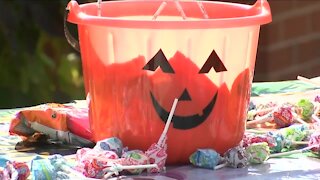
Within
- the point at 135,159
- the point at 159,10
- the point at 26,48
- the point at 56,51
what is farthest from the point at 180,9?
the point at 56,51

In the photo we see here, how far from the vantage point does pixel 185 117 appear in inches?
38.6

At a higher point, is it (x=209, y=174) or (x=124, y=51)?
(x=124, y=51)

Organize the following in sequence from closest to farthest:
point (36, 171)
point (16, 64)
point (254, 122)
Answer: point (36, 171) → point (254, 122) → point (16, 64)

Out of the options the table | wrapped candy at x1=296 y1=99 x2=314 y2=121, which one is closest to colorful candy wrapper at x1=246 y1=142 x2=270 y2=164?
Result: the table

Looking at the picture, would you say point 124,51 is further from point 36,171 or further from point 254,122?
point 254,122

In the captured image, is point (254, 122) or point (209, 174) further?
point (254, 122)

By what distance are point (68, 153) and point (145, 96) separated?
0.50ft

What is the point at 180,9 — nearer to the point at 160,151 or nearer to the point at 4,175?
the point at 160,151

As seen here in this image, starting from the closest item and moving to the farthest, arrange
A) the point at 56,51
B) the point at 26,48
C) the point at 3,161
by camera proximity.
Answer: the point at 3,161 < the point at 26,48 < the point at 56,51

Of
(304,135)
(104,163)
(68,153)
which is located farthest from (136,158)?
(304,135)

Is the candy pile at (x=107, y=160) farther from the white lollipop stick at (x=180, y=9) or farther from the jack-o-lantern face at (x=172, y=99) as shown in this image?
the white lollipop stick at (x=180, y=9)

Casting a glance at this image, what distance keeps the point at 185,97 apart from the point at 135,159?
0.10 m

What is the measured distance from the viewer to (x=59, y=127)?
1096 mm

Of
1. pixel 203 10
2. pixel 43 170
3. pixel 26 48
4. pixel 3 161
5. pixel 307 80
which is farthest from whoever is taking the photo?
pixel 26 48
